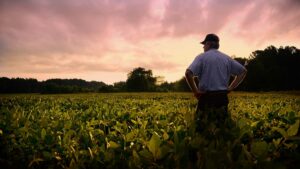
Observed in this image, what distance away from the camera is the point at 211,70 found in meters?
5.96

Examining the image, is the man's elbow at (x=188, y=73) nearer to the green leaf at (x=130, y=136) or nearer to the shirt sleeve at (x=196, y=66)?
the shirt sleeve at (x=196, y=66)

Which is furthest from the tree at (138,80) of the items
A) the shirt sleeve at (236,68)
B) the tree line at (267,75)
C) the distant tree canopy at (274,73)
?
the shirt sleeve at (236,68)

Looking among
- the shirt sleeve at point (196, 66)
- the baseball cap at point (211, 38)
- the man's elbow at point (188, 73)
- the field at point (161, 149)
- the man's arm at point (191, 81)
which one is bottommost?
the field at point (161, 149)

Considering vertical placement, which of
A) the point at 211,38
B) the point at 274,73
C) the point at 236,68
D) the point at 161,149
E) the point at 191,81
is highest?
the point at 274,73

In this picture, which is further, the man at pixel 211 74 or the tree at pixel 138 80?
the tree at pixel 138 80

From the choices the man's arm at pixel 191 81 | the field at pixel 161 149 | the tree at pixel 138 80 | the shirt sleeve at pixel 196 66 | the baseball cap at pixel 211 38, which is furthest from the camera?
the tree at pixel 138 80

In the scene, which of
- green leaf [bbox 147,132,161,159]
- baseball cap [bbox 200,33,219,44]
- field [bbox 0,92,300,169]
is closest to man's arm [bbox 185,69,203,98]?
baseball cap [bbox 200,33,219,44]

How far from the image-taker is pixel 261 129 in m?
3.65

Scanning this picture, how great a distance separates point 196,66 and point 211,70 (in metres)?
0.28

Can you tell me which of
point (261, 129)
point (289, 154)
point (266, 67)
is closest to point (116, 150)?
point (289, 154)

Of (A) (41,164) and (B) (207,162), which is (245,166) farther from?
(A) (41,164)

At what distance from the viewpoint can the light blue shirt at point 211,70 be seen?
234 inches

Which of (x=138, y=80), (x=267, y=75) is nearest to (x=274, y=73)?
(x=267, y=75)

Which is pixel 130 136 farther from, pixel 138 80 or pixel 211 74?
pixel 138 80
